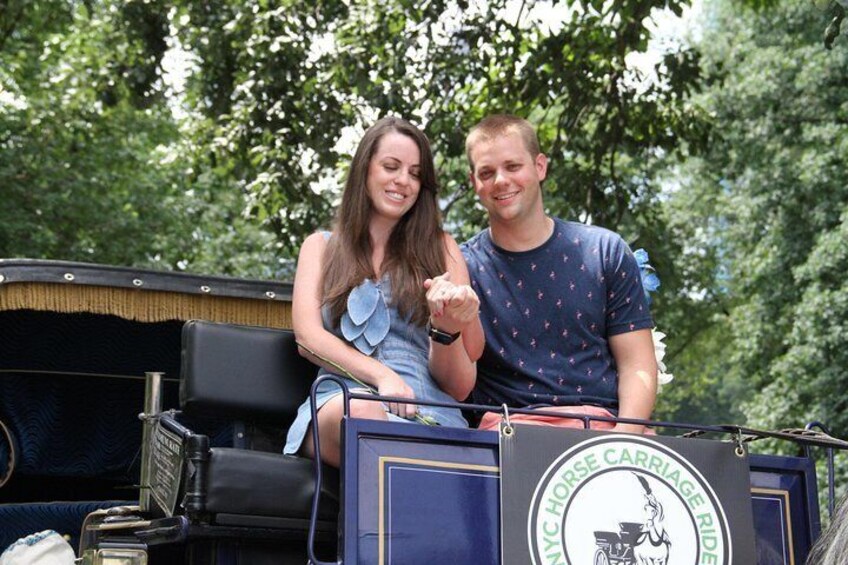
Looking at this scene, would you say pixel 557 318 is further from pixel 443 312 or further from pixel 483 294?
pixel 443 312

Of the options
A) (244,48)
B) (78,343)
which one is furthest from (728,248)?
(78,343)

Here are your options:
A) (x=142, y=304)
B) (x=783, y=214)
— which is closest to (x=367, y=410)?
(x=142, y=304)

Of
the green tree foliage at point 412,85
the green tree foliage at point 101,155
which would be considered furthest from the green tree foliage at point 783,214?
the green tree foliage at point 101,155

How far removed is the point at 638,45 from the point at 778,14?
11.1 metres

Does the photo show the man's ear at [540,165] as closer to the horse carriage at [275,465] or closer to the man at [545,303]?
the man at [545,303]

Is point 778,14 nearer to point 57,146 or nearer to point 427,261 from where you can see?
point 57,146

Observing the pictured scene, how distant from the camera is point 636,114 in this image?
10.6 m

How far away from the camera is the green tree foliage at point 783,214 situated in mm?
17047

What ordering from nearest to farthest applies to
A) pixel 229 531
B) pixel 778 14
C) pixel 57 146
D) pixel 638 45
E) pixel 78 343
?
pixel 229 531 → pixel 78 343 → pixel 638 45 → pixel 57 146 → pixel 778 14

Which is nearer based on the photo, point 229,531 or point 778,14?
point 229,531

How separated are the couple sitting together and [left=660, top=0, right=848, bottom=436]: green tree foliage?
12.6 meters

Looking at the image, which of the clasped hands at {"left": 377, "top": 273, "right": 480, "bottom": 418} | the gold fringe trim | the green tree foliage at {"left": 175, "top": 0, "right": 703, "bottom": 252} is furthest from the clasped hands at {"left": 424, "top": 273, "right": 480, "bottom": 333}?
the green tree foliage at {"left": 175, "top": 0, "right": 703, "bottom": 252}

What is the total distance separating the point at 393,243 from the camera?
3.96 meters

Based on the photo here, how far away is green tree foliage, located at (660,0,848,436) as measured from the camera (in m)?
17.0
